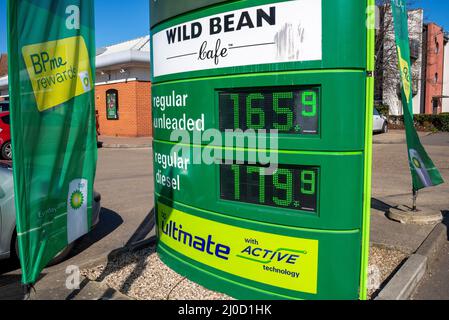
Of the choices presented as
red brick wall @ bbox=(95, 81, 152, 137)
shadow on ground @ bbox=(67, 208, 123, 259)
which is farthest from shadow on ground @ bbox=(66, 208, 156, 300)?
red brick wall @ bbox=(95, 81, 152, 137)

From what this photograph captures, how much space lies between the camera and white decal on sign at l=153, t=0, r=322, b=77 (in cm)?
299

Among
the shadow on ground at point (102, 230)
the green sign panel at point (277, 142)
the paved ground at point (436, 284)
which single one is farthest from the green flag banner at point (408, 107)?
the shadow on ground at point (102, 230)

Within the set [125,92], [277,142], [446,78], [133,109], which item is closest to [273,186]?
[277,142]

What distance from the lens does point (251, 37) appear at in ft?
10.6

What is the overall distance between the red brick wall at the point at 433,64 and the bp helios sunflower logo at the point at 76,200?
130 feet

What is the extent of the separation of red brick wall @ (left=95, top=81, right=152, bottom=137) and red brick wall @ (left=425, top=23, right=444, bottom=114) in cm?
2849

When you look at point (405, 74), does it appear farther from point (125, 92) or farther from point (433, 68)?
point (433, 68)

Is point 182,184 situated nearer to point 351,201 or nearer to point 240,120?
point 240,120

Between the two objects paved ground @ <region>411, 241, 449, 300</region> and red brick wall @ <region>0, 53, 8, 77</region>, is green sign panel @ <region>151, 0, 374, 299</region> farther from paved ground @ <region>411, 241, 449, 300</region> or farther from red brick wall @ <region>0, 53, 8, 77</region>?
red brick wall @ <region>0, 53, 8, 77</region>

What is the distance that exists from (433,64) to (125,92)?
100 ft
